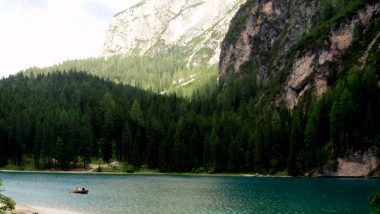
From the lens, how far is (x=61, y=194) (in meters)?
90.6

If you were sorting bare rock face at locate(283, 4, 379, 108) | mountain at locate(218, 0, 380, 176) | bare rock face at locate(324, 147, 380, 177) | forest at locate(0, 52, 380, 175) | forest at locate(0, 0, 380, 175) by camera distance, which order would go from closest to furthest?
bare rock face at locate(324, 147, 380, 177) → mountain at locate(218, 0, 380, 176) → forest at locate(0, 52, 380, 175) → forest at locate(0, 0, 380, 175) → bare rock face at locate(283, 4, 379, 108)

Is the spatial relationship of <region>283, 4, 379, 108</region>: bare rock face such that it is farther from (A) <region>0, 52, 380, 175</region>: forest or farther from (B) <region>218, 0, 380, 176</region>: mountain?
(A) <region>0, 52, 380, 175</region>: forest

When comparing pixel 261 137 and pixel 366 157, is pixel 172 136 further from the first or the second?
pixel 366 157

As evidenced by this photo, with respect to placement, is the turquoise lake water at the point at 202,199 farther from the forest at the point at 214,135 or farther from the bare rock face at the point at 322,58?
the bare rock face at the point at 322,58

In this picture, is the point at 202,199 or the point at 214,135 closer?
the point at 202,199

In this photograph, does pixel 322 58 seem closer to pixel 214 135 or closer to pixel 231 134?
pixel 231 134

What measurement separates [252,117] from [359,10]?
190 ft

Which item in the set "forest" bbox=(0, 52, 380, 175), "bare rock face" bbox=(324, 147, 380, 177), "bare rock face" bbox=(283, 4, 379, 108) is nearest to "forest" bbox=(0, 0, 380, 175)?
"forest" bbox=(0, 52, 380, 175)

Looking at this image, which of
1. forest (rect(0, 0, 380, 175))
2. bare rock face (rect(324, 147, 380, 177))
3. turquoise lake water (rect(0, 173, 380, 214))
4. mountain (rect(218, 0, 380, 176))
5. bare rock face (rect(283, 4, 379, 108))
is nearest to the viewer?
turquoise lake water (rect(0, 173, 380, 214))

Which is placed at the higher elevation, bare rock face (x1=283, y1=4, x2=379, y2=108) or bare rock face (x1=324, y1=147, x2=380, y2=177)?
bare rock face (x1=283, y1=4, x2=379, y2=108)

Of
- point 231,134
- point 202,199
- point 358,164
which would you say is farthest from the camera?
point 231,134

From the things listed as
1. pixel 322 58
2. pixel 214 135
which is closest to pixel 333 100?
pixel 322 58

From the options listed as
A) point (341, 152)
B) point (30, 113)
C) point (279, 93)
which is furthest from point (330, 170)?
point (30, 113)

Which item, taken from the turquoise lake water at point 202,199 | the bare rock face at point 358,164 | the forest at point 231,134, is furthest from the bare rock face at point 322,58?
the turquoise lake water at point 202,199
